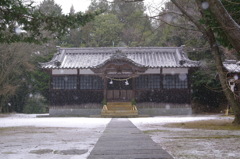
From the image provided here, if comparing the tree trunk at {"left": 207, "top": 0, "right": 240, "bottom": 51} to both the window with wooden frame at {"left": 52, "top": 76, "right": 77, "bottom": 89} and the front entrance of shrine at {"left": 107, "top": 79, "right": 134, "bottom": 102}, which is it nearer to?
the front entrance of shrine at {"left": 107, "top": 79, "right": 134, "bottom": 102}

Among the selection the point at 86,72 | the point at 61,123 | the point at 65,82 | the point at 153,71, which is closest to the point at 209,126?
the point at 61,123

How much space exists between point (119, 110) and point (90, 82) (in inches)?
139

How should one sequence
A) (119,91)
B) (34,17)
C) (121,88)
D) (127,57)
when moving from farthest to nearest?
1. (121,88)
2. (119,91)
3. (127,57)
4. (34,17)

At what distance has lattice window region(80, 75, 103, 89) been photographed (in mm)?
22469

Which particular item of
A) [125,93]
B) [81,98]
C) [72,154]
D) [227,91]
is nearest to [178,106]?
[125,93]

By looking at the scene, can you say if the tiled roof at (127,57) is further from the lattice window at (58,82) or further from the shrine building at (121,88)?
the lattice window at (58,82)

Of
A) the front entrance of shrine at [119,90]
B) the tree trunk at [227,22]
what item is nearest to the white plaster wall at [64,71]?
the front entrance of shrine at [119,90]

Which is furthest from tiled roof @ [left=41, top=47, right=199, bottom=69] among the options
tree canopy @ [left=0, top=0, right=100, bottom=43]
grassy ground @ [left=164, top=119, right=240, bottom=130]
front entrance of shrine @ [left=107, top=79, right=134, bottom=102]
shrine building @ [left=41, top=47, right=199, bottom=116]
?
tree canopy @ [left=0, top=0, right=100, bottom=43]

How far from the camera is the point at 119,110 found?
2094 centimetres

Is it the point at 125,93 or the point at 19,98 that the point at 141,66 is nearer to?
the point at 125,93

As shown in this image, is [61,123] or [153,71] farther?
[153,71]

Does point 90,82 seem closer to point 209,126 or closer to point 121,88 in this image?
point 121,88

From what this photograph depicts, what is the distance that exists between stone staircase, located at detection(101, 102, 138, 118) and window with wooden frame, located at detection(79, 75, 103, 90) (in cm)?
179

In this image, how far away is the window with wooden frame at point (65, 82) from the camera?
22.5 m
